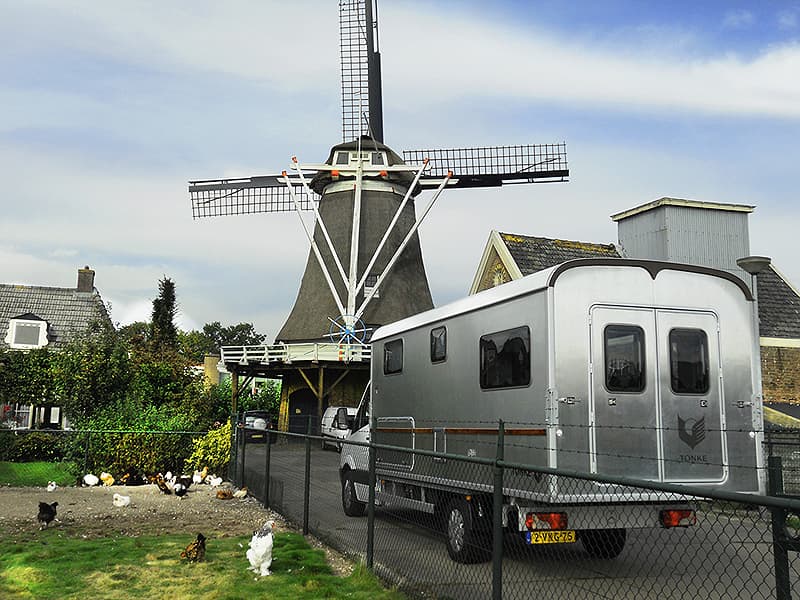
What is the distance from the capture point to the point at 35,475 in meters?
21.6

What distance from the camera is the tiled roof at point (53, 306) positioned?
42906 millimetres

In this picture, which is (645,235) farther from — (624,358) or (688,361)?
(624,358)

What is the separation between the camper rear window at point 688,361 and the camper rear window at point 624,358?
406mm

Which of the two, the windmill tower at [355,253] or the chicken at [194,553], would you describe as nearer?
the chicken at [194,553]

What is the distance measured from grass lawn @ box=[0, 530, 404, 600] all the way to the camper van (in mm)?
1418

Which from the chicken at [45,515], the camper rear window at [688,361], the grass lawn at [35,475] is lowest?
the grass lawn at [35,475]

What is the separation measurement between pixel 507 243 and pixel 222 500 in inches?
478

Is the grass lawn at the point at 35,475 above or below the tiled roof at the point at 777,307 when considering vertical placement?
Answer: below

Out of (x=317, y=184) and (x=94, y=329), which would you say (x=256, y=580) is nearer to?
(x=94, y=329)

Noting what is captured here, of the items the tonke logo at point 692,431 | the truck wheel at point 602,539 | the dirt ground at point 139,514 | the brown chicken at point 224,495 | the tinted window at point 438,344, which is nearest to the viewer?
the truck wheel at point 602,539

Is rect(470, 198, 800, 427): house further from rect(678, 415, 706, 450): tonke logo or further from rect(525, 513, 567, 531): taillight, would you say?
rect(525, 513, 567, 531): taillight

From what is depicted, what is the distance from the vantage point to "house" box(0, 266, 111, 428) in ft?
129

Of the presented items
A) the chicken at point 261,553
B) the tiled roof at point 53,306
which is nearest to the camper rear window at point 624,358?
the chicken at point 261,553

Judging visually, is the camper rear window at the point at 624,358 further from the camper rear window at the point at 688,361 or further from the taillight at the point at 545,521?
the taillight at the point at 545,521
